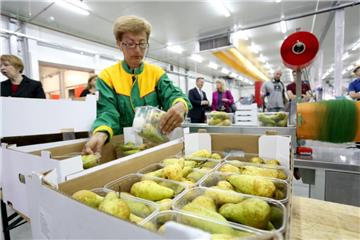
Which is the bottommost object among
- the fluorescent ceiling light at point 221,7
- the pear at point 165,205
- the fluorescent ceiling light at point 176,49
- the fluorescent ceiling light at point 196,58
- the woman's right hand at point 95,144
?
the pear at point 165,205

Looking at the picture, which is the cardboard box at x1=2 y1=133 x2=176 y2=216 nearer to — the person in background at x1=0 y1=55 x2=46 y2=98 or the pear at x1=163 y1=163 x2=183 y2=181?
the pear at x1=163 y1=163 x2=183 y2=181

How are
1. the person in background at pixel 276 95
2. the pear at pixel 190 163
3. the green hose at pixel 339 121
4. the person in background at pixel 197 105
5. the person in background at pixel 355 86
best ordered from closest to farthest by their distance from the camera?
the pear at pixel 190 163 < the green hose at pixel 339 121 < the person in background at pixel 355 86 < the person in background at pixel 276 95 < the person in background at pixel 197 105

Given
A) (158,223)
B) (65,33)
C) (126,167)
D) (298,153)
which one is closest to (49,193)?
(158,223)

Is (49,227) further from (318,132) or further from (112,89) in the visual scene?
(318,132)

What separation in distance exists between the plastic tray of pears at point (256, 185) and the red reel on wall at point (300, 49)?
940mm

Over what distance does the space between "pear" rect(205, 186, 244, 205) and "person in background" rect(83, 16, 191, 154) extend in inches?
18.5

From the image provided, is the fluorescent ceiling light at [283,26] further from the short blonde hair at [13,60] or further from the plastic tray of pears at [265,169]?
the plastic tray of pears at [265,169]

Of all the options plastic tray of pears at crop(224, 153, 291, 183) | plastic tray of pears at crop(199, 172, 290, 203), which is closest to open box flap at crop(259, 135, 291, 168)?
plastic tray of pears at crop(224, 153, 291, 183)

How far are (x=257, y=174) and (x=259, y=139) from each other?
0.29 metres

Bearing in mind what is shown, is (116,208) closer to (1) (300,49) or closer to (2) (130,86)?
(2) (130,86)

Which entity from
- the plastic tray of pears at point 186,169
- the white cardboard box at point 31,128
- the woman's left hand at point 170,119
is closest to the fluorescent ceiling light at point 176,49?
the white cardboard box at point 31,128

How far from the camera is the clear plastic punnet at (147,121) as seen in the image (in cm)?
92

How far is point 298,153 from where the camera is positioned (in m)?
1.27

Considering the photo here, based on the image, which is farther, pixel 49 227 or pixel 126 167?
pixel 126 167
